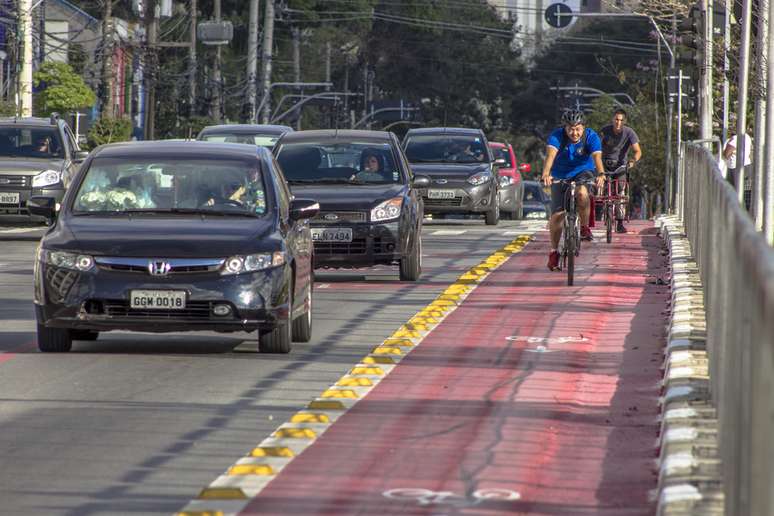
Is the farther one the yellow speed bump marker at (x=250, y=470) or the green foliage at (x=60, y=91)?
the green foliage at (x=60, y=91)

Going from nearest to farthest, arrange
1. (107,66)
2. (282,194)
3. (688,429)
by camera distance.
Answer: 1. (688,429)
2. (282,194)
3. (107,66)

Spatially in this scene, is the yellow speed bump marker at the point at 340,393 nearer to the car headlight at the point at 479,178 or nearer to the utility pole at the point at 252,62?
the car headlight at the point at 479,178

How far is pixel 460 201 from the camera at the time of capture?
3209 cm

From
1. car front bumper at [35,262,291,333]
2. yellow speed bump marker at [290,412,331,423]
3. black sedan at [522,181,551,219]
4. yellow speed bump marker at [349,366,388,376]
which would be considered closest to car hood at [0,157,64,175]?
car front bumper at [35,262,291,333]

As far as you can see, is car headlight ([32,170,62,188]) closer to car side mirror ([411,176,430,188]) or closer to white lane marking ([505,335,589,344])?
car side mirror ([411,176,430,188])

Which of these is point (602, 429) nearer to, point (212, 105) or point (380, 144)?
point (380, 144)

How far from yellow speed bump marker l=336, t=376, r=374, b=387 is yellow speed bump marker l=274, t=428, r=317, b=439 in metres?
1.80

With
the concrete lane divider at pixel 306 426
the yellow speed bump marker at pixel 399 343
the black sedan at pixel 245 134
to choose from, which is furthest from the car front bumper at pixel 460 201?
the yellow speed bump marker at pixel 399 343

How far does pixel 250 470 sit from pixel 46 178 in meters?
20.4

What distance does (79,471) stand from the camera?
883 centimetres

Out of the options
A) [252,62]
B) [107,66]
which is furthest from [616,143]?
[252,62]

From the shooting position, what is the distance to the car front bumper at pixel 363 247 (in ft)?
64.0

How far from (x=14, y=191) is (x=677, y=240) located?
9.66 metres

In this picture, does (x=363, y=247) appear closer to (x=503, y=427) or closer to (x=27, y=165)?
(x=503, y=427)
